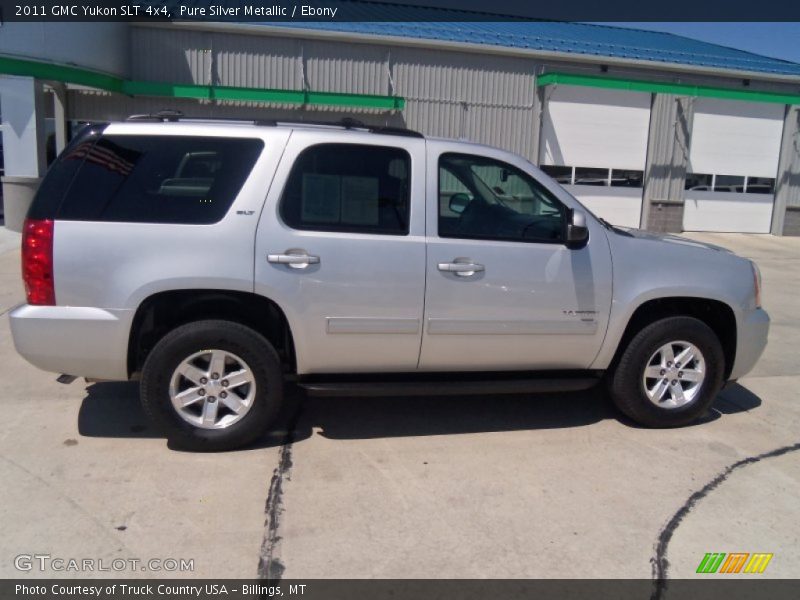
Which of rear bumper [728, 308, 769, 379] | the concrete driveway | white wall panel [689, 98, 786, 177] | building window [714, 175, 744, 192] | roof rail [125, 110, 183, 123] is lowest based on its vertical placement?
the concrete driveway

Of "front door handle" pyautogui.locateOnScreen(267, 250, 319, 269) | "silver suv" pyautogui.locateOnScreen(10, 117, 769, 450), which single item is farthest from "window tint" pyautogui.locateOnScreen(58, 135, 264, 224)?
"front door handle" pyautogui.locateOnScreen(267, 250, 319, 269)

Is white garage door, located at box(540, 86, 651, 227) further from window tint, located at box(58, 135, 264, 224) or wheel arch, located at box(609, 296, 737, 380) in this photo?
window tint, located at box(58, 135, 264, 224)

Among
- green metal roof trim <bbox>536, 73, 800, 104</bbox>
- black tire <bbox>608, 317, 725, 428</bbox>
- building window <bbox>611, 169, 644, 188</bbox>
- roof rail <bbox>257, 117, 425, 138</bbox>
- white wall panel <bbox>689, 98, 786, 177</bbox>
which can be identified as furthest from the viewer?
white wall panel <bbox>689, 98, 786, 177</bbox>

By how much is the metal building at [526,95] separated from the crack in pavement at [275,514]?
1187cm

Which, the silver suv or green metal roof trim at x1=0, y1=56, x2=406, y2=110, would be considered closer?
the silver suv

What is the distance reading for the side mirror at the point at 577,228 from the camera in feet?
15.0

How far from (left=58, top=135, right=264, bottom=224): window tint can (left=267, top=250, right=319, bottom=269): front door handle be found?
41 centimetres

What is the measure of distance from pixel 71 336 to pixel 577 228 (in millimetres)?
3142

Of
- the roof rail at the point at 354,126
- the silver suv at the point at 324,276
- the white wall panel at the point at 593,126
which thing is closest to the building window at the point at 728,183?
the white wall panel at the point at 593,126

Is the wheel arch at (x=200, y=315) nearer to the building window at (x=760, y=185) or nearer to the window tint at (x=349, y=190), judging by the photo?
the window tint at (x=349, y=190)

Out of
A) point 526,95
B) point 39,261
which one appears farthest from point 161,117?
point 526,95

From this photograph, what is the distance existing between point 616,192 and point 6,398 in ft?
55.1

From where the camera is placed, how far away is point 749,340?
508 cm

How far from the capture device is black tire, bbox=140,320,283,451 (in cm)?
426
